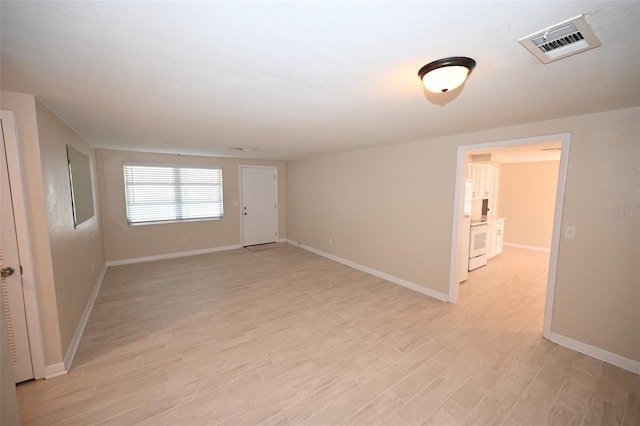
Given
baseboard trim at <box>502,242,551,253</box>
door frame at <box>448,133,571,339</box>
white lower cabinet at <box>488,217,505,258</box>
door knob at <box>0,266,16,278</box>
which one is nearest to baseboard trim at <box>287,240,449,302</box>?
door frame at <box>448,133,571,339</box>

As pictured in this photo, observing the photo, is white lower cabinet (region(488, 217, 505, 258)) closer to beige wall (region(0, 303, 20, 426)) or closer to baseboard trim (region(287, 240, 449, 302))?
baseboard trim (region(287, 240, 449, 302))

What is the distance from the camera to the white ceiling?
998 mm

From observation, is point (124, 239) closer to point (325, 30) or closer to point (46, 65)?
point (46, 65)

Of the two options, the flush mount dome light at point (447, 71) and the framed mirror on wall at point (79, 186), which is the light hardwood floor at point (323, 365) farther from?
the flush mount dome light at point (447, 71)

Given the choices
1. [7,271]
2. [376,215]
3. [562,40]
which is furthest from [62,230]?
[376,215]

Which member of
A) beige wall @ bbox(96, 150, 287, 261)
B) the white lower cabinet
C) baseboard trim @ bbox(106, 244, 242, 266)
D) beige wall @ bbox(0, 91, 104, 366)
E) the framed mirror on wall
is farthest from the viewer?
the white lower cabinet

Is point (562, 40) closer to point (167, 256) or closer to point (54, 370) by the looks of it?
point (54, 370)

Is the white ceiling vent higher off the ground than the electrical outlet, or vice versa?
the white ceiling vent

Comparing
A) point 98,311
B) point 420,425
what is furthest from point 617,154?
point 98,311

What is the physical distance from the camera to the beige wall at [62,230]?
213 centimetres

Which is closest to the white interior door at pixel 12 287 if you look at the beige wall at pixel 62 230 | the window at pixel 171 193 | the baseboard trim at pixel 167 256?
the beige wall at pixel 62 230

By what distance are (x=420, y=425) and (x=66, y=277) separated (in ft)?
10.8

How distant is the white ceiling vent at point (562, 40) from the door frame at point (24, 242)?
3295 mm

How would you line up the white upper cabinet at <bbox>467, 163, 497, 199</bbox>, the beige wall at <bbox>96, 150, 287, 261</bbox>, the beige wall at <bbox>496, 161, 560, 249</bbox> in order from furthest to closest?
the beige wall at <bbox>496, 161, 560, 249</bbox>, the white upper cabinet at <bbox>467, 163, 497, 199</bbox>, the beige wall at <bbox>96, 150, 287, 261</bbox>
